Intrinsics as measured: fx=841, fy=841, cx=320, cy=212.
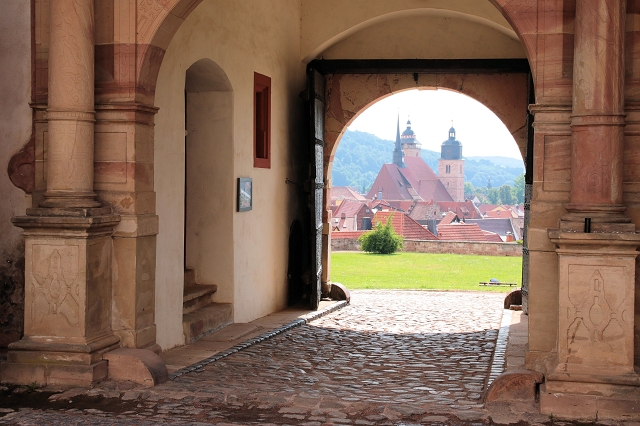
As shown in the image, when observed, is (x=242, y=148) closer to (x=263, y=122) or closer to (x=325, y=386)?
(x=263, y=122)

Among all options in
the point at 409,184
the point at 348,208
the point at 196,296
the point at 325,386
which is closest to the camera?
the point at 325,386

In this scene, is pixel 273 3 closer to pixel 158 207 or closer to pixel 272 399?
pixel 158 207

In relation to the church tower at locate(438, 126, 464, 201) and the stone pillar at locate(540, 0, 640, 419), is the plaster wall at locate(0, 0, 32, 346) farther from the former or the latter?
the church tower at locate(438, 126, 464, 201)

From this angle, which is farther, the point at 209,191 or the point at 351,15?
the point at 351,15

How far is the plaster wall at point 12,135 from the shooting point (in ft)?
21.4

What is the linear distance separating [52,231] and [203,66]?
3282 millimetres

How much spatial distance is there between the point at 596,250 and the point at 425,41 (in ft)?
25.7

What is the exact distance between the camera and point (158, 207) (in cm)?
745

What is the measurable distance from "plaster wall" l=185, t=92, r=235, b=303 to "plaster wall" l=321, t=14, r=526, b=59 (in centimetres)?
368

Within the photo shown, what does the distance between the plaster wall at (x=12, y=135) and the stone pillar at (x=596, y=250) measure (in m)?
4.05

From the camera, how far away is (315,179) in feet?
37.4

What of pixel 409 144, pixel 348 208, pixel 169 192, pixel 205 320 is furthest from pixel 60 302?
pixel 409 144

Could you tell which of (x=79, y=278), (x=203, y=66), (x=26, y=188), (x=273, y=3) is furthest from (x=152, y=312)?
(x=273, y=3)

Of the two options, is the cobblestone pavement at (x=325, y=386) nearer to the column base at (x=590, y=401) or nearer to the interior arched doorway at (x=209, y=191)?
the column base at (x=590, y=401)
